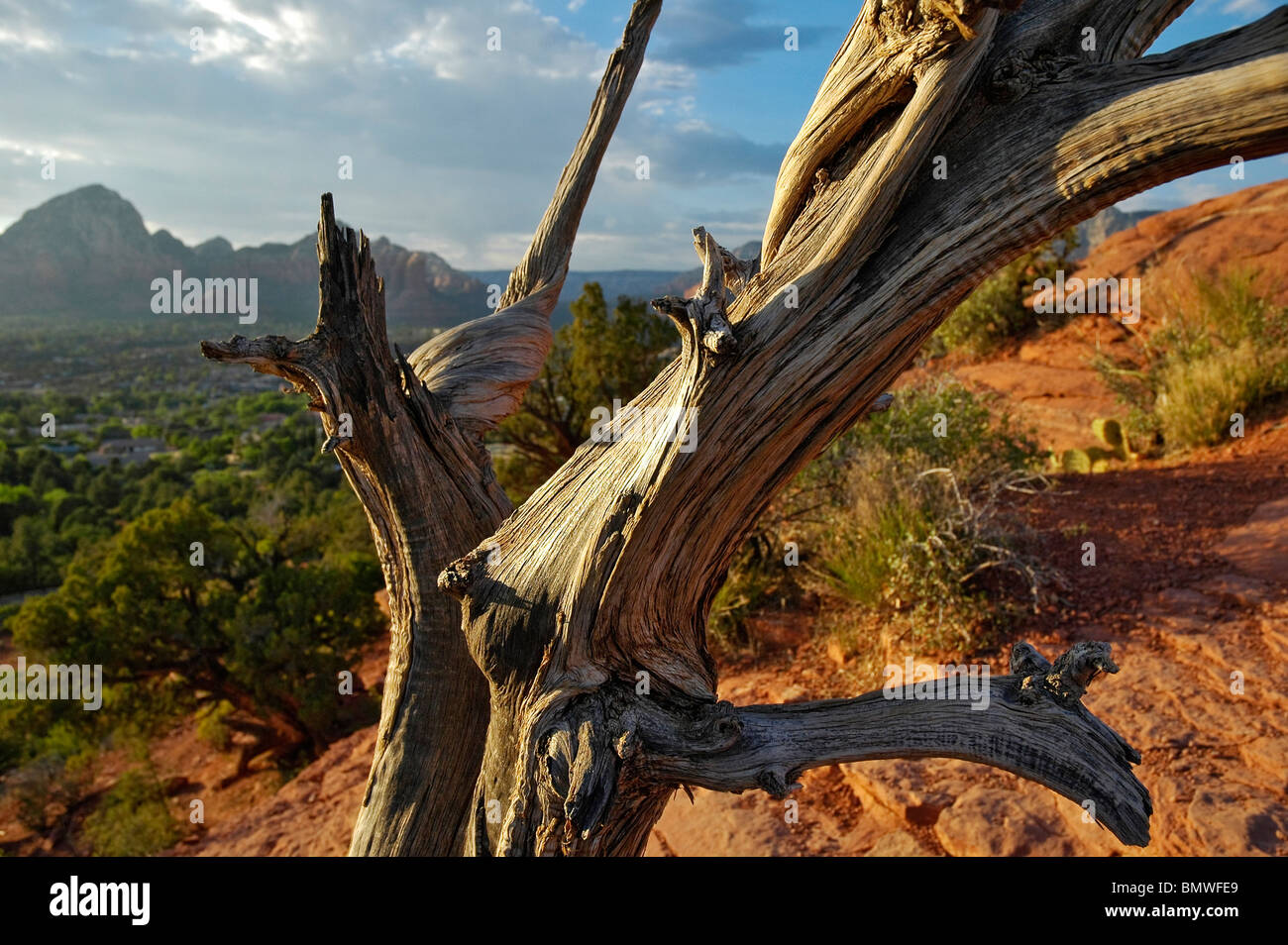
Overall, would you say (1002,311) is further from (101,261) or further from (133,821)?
(101,261)

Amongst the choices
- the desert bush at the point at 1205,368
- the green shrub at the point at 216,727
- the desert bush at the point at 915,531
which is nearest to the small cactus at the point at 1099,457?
the desert bush at the point at 1205,368

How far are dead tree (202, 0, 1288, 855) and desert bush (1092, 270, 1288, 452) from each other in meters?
8.11

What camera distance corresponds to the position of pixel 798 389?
189 centimetres

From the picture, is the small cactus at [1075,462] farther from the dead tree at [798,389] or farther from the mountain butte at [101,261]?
the mountain butte at [101,261]

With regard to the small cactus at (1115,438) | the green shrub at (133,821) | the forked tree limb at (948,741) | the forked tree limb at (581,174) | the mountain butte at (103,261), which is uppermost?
the mountain butte at (103,261)

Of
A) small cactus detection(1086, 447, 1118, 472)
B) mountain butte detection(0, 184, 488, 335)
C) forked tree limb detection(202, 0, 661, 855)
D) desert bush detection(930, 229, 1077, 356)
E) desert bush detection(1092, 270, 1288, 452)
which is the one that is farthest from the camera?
mountain butte detection(0, 184, 488, 335)

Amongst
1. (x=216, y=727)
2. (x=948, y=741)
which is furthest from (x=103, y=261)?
(x=948, y=741)

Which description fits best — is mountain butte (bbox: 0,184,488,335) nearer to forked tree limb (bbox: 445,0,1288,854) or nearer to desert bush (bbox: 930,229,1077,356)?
desert bush (bbox: 930,229,1077,356)

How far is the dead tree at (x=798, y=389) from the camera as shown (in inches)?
65.4

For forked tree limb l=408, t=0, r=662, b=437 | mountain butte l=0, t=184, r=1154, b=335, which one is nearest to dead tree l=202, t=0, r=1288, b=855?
forked tree limb l=408, t=0, r=662, b=437

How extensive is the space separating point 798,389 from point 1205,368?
894cm

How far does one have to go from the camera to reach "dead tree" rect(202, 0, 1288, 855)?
166 centimetres

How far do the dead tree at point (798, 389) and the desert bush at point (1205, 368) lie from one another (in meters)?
8.11
